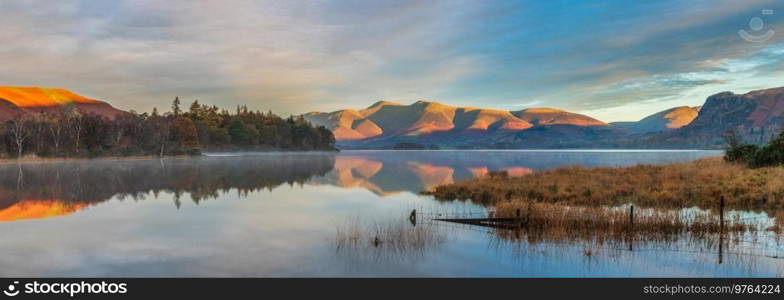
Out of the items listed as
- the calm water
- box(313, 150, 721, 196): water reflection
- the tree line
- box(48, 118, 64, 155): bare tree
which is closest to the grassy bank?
the calm water

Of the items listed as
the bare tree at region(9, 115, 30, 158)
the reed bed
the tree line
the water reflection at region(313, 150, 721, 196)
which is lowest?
the water reflection at region(313, 150, 721, 196)

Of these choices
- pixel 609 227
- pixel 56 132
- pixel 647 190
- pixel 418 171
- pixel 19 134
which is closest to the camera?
pixel 609 227

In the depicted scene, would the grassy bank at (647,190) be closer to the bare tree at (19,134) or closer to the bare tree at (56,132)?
the bare tree at (19,134)

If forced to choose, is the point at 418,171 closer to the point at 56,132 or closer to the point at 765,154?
the point at 765,154

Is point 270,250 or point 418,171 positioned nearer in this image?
point 270,250

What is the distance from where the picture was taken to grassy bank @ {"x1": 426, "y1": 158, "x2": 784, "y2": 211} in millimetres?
30578

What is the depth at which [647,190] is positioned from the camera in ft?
117

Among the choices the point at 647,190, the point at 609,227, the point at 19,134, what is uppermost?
the point at 19,134

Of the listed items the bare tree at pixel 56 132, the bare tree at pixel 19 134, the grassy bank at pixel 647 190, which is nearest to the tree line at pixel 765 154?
the grassy bank at pixel 647 190

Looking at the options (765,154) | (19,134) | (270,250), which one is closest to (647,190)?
(765,154)

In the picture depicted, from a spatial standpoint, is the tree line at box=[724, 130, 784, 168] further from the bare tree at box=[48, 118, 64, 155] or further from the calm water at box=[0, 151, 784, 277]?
the bare tree at box=[48, 118, 64, 155]

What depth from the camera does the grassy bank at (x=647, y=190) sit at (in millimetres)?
30578
